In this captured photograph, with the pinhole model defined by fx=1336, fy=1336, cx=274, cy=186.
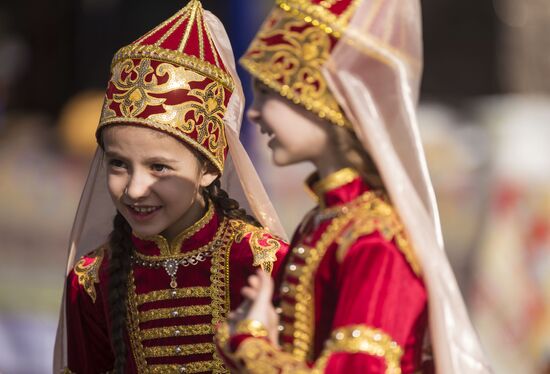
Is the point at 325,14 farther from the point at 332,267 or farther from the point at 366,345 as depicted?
the point at 366,345

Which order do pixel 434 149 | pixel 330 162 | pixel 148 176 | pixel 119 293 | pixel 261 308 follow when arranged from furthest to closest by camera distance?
pixel 434 149, pixel 119 293, pixel 148 176, pixel 330 162, pixel 261 308

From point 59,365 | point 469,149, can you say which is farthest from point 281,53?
point 469,149

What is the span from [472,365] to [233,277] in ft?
3.17

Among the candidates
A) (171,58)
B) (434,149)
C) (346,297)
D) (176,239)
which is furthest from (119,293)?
(434,149)

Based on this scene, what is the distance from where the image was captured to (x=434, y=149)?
747 cm

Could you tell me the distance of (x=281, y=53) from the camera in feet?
9.34

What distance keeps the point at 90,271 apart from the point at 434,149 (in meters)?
3.99

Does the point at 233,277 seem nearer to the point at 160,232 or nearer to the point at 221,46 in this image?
the point at 160,232

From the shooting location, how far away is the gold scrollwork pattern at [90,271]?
3754 mm

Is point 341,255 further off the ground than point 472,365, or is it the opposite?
point 341,255

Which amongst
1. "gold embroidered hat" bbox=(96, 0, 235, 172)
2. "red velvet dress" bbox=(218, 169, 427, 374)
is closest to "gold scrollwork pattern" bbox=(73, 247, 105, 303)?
"gold embroidered hat" bbox=(96, 0, 235, 172)

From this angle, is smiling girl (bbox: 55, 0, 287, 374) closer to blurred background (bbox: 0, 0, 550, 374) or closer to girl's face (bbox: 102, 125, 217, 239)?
girl's face (bbox: 102, 125, 217, 239)

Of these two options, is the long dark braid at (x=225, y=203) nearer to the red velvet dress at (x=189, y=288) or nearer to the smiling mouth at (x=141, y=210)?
the red velvet dress at (x=189, y=288)

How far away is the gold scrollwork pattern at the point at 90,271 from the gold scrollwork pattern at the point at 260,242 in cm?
41
